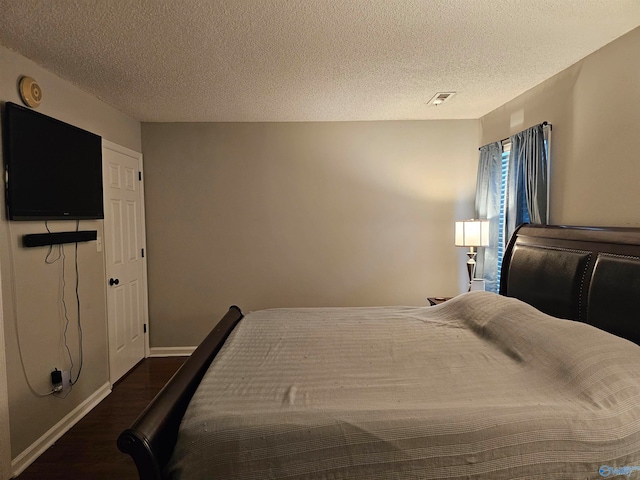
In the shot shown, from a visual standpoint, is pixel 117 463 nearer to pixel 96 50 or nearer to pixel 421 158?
pixel 96 50

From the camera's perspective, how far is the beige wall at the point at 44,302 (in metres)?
2.08

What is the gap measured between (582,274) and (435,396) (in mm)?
1185

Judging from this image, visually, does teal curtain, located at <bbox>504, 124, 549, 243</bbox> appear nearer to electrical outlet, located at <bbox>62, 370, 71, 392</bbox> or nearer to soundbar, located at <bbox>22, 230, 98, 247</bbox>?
soundbar, located at <bbox>22, 230, 98, 247</bbox>

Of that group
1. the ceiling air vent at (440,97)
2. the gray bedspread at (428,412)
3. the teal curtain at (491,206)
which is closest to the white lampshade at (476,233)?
the teal curtain at (491,206)

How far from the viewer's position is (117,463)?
2164mm

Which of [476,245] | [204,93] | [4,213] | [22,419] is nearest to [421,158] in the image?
[476,245]

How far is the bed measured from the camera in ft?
3.85

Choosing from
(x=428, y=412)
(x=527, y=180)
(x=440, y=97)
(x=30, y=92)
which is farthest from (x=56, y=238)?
(x=527, y=180)

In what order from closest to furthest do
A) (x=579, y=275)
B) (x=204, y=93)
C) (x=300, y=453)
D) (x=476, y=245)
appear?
1. (x=300, y=453)
2. (x=579, y=275)
3. (x=204, y=93)
4. (x=476, y=245)

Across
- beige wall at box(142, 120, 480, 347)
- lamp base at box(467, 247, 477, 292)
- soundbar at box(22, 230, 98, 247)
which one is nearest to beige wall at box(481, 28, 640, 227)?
lamp base at box(467, 247, 477, 292)

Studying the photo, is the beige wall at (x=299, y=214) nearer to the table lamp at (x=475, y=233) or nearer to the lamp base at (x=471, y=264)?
the lamp base at (x=471, y=264)

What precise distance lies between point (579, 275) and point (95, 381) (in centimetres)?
356

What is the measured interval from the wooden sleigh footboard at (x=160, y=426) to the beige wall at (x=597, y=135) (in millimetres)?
2380

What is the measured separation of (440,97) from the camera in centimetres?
299
